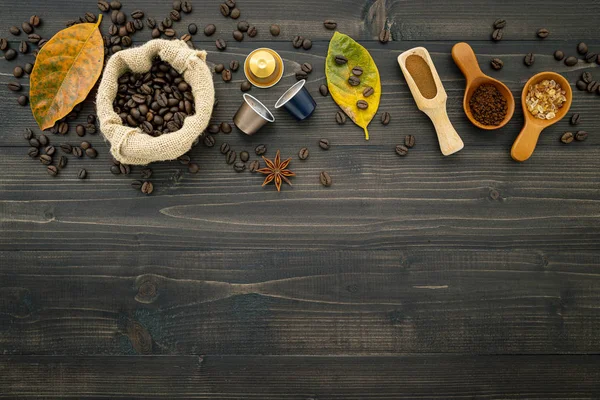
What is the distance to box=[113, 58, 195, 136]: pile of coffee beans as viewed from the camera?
139 centimetres

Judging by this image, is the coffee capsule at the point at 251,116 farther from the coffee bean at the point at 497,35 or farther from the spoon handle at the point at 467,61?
the coffee bean at the point at 497,35

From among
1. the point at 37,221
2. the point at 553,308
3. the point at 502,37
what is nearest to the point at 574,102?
the point at 502,37

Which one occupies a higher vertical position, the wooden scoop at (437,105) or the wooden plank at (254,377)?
the wooden scoop at (437,105)

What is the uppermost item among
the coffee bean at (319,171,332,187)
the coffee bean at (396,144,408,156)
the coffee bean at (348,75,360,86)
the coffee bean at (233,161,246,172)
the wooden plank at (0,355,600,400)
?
the coffee bean at (348,75,360,86)

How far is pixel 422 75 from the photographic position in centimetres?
146

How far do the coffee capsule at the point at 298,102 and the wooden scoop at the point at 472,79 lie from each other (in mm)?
482

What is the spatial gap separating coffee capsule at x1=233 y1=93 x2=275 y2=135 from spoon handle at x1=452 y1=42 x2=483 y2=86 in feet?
2.04

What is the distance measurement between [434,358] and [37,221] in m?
1.37

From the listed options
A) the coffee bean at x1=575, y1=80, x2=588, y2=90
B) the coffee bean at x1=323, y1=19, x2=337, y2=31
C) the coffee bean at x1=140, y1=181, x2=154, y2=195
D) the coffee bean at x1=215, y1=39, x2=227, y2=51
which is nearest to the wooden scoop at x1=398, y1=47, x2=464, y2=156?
the coffee bean at x1=323, y1=19, x2=337, y2=31

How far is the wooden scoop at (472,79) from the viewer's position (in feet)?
4.73

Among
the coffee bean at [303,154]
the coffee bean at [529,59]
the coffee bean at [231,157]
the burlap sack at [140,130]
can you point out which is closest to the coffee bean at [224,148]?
the coffee bean at [231,157]

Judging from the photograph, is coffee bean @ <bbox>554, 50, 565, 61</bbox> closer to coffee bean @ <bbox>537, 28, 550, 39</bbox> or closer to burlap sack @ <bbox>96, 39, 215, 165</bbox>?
coffee bean @ <bbox>537, 28, 550, 39</bbox>

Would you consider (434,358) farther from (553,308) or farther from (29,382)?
(29,382)

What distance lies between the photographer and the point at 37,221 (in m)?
1.49
